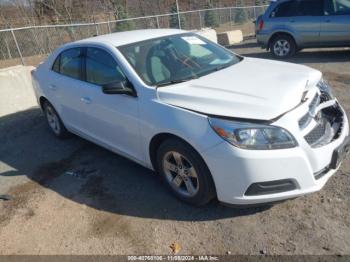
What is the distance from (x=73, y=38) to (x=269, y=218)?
1270cm

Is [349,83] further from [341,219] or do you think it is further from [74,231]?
[74,231]

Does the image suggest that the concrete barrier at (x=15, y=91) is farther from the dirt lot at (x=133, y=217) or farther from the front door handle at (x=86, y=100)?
the front door handle at (x=86, y=100)

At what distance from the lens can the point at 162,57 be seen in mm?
4078

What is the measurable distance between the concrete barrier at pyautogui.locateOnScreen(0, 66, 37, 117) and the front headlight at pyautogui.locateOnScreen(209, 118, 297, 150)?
634 centimetres

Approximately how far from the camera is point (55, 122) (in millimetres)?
5855

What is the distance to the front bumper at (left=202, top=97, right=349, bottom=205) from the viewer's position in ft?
9.53

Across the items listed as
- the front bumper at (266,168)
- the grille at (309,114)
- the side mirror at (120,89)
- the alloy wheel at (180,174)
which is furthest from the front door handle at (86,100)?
the grille at (309,114)

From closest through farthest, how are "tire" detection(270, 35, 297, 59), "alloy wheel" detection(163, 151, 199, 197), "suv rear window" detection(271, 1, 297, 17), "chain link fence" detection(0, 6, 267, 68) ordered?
"alloy wheel" detection(163, 151, 199, 197) < "suv rear window" detection(271, 1, 297, 17) < "tire" detection(270, 35, 297, 59) < "chain link fence" detection(0, 6, 267, 68)

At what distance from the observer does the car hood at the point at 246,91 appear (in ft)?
→ 10.0

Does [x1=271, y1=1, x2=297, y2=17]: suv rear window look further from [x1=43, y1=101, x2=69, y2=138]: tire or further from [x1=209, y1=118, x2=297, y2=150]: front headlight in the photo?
[x1=209, y1=118, x2=297, y2=150]: front headlight

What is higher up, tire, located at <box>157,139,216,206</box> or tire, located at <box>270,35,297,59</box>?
tire, located at <box>157,139,216,206</box>

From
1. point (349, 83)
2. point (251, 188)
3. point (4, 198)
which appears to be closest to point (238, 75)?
point (251, 188)

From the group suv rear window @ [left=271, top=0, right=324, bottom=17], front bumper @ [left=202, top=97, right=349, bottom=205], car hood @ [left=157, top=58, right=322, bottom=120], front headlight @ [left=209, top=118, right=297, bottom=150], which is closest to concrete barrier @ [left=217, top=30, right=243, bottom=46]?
suv rear window @ [left=271, top=0, right=324, bottom=17]

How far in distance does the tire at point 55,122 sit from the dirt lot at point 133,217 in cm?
70
